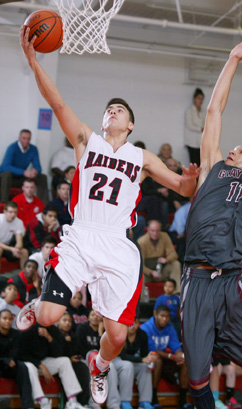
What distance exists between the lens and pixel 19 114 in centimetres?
1282

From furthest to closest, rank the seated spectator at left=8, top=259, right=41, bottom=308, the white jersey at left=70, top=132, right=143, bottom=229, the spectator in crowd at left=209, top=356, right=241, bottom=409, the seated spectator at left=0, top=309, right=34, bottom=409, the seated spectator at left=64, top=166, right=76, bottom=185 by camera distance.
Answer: the seated spectator at left=64, top=166, right=76, bottom=185
the spectator in crowd at left=209, top=356, right=241, bottom=409
the seated spectator at left=8, top=259, right=41, bottom=308
the seated spectator at left=0, top=309, right=34, bottom=409
the white jersey at left=70, top=132, right=143, bottom=229

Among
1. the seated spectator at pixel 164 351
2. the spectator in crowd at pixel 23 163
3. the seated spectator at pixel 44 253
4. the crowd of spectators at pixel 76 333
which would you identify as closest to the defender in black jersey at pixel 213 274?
the crowd of spectators at pixel 76 333

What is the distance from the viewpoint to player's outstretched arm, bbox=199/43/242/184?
4.68 m

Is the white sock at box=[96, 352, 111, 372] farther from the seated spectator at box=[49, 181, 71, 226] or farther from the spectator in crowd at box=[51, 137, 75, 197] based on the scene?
the spectator in crowd at box=[51, 137, 75, 197]

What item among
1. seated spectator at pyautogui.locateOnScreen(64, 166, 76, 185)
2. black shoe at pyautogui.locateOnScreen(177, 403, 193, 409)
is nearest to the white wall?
seated spectator at pyautogui.locateOnScreen(64, 166, 76, 185)

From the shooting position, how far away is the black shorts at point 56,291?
13.7 ft

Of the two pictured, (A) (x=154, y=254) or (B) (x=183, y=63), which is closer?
(A) (x=154, y=254)

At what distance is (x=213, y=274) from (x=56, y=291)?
1.22 metres

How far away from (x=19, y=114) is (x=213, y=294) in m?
9.38

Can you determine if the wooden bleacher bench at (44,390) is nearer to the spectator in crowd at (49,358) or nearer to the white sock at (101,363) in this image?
the spectator in crowd at (49,358)

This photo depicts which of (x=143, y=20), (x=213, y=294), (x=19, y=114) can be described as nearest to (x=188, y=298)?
(x=213, y=294)

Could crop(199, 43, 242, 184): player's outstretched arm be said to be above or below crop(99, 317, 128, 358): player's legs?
above

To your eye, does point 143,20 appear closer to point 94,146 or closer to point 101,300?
point 94,146

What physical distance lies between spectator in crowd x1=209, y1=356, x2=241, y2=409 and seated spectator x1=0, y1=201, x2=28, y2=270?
3.40 metres
